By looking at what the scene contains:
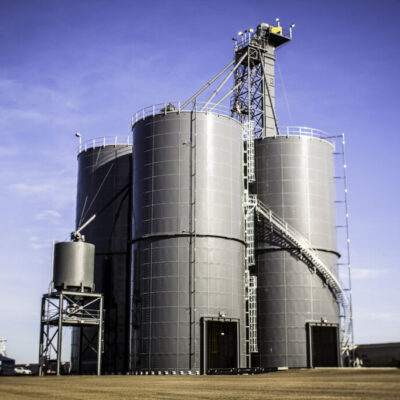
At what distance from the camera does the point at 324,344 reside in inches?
2096

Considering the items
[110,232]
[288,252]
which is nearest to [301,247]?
[288,252]

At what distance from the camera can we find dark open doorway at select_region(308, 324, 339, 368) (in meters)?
51.3

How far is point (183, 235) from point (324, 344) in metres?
16.0

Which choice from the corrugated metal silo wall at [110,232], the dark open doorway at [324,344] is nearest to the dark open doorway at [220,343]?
the dark open doorway at [324,344]

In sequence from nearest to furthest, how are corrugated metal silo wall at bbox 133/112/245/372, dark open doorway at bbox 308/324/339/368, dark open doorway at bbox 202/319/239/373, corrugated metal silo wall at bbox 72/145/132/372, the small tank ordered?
corrugated metal silo wall at bbox 133/112/245/372
dark open doorway at bbox 202/319/239/373
the small tank
dark open doorway at bbox 308/324/339/368
corrugated metal silo wall at bbox 72/145/132/372

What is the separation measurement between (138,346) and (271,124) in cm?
2571

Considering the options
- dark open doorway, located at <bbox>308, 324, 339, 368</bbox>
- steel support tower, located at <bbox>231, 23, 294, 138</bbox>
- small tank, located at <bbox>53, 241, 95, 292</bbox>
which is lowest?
dark open doorway, located at <bbox>308, 324, 339, 368</bbox>

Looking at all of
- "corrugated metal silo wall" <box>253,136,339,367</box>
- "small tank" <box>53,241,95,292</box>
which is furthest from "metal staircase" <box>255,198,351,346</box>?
"small tank" <box>53,241,95,292</box>

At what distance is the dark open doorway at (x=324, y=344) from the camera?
51312 millimetres

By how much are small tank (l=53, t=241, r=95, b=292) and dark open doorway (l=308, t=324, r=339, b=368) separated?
57.9 feet

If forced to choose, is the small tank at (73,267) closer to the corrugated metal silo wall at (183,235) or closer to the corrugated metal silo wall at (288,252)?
the corrugated metal silo wall at (183,235)

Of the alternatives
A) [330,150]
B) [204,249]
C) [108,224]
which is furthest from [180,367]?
[330,150]

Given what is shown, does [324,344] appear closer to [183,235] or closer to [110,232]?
[183,235]

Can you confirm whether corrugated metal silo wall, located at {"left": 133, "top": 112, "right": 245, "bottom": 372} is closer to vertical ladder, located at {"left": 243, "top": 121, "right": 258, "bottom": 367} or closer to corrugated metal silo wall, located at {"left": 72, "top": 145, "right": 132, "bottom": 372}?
vertical ladder, located at {"left": 243, "top": 121, "right": 258, "bottom": 367}
